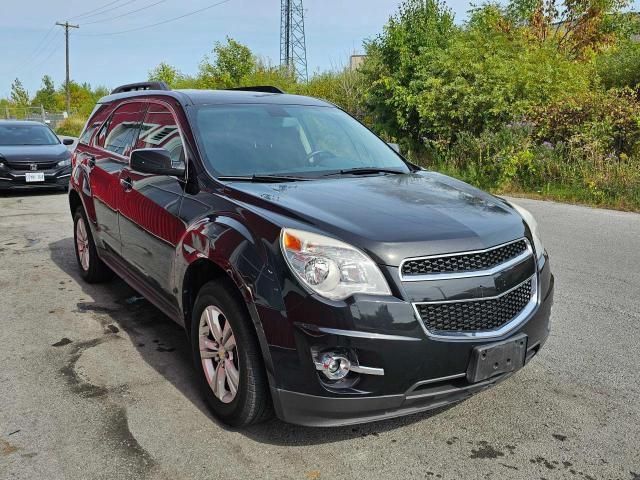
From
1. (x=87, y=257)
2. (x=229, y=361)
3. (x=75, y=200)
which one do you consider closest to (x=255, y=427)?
(x=229, y=361)

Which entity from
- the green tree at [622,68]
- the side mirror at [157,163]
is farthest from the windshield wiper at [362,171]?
the green tree at [622,68]

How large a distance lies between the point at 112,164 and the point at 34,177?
320 inches

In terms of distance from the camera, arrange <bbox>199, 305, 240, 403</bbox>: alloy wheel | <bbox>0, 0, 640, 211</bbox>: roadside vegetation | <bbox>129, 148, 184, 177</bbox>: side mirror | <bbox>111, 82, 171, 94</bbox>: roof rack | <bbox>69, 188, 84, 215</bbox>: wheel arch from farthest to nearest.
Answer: <bbox>0, 0, 640, 211</bbox>: roadside vegetation
<bbox>69, 188, 84, 215</bbox>: wheel arch
<bbox>111, 82, 171, 94</bbox>: roof rack
<bbox>129, 148, 184, 177</bbox>: side mirror
<bbox>199, 305, 240, 403</bbox>: alloy wheel

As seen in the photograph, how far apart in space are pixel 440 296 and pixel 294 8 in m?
48.1

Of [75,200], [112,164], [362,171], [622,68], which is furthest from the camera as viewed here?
[622,68]

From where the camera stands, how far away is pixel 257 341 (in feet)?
9.36

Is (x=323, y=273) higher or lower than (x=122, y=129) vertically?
lower

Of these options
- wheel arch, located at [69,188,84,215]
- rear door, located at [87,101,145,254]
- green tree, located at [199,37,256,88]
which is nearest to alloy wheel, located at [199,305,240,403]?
rear door, located at [87,101,145,254]

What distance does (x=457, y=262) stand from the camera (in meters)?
2.77

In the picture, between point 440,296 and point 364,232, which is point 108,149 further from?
point 440,296

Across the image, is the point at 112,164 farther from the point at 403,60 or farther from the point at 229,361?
the point at 403,60

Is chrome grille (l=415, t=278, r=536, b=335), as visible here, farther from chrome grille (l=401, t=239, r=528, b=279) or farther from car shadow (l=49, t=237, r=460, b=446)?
car shadow (l=49, t=237, r=460, b=446)

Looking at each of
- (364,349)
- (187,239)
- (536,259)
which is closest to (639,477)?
(536,259)

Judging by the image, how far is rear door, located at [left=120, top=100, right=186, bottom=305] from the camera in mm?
3689
